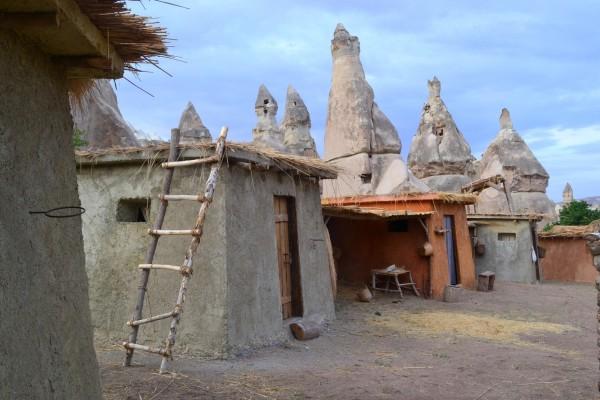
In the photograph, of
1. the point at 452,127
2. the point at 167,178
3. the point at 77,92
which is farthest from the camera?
the point at 452,127

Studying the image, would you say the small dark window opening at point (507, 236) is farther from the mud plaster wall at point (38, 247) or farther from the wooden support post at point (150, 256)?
the mud plaster wall at point (38, 247)

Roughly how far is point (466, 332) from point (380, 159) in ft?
46.6

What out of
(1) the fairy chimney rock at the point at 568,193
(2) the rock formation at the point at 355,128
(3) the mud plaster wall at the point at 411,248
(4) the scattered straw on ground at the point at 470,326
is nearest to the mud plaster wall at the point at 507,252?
(3) the mud plaster wall at the point at 411,248

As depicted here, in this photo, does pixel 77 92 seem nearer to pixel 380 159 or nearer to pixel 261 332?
pixel 261 332

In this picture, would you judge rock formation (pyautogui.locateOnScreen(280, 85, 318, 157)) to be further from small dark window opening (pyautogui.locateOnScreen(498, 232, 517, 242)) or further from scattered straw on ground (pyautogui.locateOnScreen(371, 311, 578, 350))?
scattered straw on ground (pyautogui.locateOnScreen(371, 311, 578, 350))

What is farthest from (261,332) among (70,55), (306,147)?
(306,147)

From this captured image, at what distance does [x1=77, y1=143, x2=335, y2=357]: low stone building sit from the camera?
6.95 metres

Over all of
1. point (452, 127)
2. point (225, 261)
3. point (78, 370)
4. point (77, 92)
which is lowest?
point (78, 370)

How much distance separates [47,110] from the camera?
3057mm

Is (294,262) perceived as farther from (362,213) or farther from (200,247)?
(362,213)

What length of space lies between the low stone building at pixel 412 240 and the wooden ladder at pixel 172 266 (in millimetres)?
7366

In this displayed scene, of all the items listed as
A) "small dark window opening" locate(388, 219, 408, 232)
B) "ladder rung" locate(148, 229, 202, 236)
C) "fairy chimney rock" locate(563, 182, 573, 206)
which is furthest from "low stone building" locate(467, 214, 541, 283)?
"fairy chimney rock" locate(563, 182, 573, 206)

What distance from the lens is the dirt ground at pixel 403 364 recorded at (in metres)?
5.53

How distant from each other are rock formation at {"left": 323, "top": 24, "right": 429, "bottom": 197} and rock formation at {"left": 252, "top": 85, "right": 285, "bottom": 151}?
3.73 m
